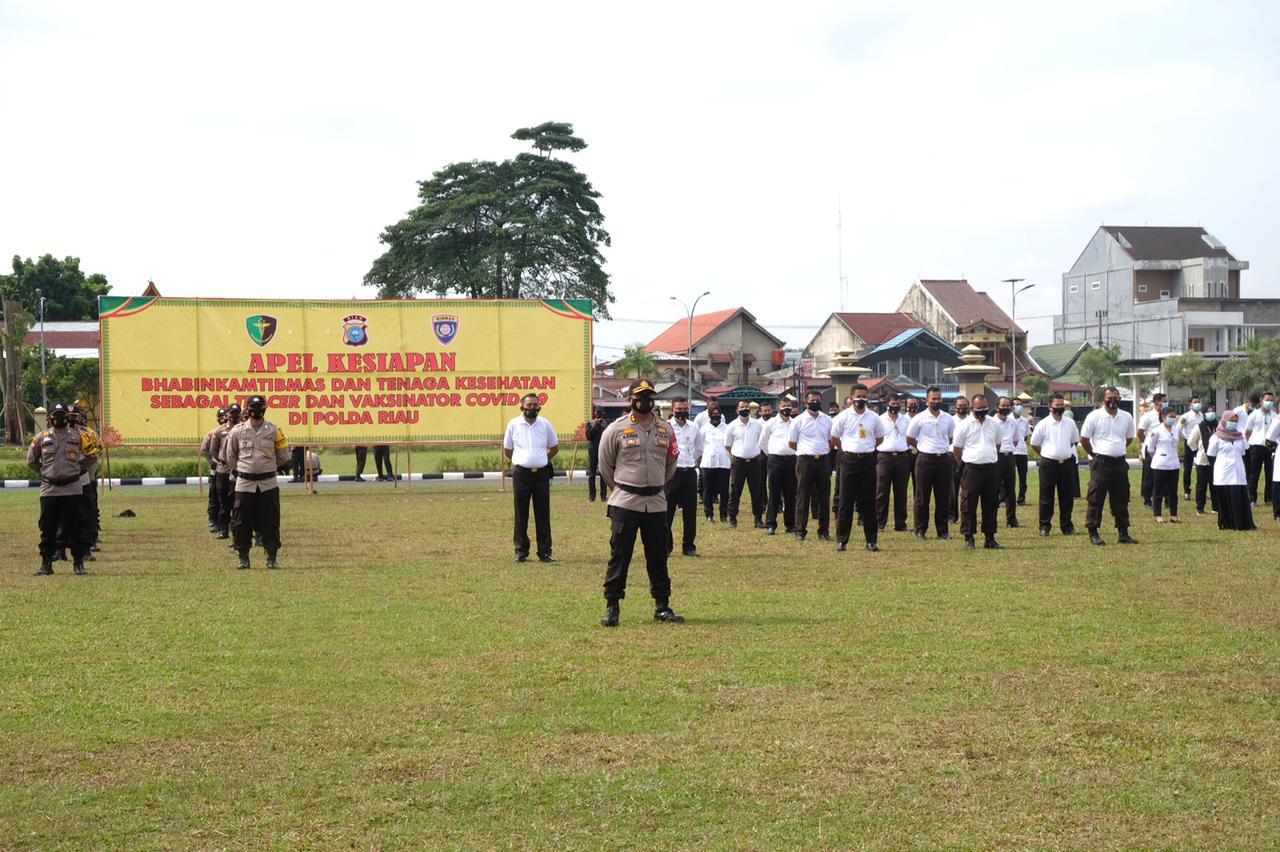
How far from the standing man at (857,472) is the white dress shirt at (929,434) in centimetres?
91

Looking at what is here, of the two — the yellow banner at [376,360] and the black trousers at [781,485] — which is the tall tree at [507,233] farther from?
the black trousers at [781,485]

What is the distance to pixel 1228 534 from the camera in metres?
18.5

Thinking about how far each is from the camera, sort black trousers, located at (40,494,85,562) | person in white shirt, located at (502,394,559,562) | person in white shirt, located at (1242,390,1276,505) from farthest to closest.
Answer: person in white shirt, located at (1242,390,1276,505) < person in white shirt, located at (502,394,559,562) < black trousers, located at (40,494,85,562)

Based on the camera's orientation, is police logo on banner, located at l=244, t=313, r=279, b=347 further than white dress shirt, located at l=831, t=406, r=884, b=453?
Yes

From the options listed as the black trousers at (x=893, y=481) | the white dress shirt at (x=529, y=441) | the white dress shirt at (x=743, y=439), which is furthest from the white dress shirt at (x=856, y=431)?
the white dress shirt at (x=529, y=441)

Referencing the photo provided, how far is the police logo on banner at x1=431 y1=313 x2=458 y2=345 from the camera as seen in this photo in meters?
30.4

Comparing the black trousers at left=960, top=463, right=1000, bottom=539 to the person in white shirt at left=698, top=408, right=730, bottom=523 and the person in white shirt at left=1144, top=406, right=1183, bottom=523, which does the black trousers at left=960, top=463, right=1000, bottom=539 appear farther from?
the person in white shirt at left=698, top=408, right=730, bottom=523

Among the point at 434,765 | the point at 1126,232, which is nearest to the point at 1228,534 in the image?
the point at 434,765

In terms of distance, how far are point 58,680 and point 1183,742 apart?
6.57 m

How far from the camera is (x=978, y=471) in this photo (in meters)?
17.1

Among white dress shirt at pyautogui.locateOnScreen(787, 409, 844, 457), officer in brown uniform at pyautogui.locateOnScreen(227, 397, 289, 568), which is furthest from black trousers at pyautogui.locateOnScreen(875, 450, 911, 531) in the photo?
officer in brown uniform at pyautogui.locateOnScreen(227, 397, 289, 568)

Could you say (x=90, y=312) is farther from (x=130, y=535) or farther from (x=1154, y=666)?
(x=1154, y=666)

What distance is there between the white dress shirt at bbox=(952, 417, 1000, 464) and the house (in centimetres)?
7221

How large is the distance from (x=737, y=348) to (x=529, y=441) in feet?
255
